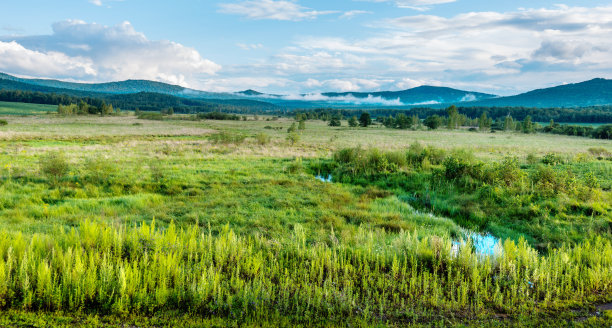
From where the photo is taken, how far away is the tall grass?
5363 mm

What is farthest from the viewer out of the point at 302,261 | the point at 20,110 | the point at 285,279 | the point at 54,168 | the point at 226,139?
the point at 20,110

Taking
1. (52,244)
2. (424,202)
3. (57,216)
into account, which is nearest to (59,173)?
(57,216)

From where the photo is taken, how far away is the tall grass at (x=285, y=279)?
5363mm

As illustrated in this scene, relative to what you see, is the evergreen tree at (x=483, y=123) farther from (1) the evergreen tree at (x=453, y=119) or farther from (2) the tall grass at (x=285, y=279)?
(2) the tall grass at (x=285, y=279)

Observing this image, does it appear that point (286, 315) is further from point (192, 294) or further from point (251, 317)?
point (192, 294)

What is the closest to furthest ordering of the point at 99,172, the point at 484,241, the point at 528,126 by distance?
the point at 484,241 → the point at 99,172 → the point at 528,126

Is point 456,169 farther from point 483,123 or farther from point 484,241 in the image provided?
point 483,123

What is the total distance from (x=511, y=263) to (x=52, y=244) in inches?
366

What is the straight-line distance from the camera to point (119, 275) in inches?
222

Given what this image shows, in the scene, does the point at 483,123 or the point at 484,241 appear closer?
the point at 484,241

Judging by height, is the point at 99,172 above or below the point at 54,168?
below

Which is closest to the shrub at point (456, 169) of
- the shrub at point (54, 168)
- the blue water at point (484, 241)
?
the blue water at point (484, 241)

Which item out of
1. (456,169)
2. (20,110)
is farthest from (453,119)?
(20,110)

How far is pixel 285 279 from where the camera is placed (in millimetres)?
6445
